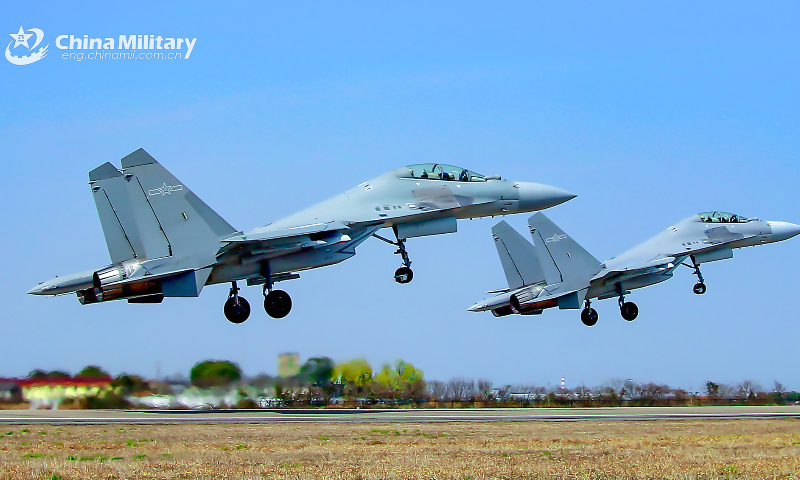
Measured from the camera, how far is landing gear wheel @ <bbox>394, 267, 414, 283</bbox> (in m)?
30.2

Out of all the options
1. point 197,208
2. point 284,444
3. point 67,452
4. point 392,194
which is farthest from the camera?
point 392,194

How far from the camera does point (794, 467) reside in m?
22.2

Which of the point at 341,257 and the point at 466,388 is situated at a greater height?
the point at 341,257

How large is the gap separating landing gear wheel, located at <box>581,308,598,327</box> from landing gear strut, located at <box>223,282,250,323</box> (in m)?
23.7

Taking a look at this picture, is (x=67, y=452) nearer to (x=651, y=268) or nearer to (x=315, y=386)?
(x=315, y=386)

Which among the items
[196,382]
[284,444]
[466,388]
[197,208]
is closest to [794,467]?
[284,444]

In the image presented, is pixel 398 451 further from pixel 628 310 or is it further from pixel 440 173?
pixel 628 310

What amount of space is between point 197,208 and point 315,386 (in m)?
15.2

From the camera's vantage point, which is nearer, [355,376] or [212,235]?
[212,235]

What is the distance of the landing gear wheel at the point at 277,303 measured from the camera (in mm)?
29391

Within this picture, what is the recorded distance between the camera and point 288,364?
125 ft

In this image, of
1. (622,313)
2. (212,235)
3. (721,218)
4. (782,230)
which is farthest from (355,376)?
(782,230)

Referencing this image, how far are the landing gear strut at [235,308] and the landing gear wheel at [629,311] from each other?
25.0 metres

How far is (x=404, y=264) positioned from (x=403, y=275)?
1.43 feet
